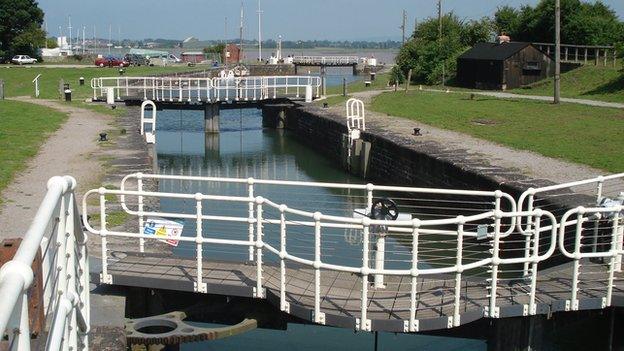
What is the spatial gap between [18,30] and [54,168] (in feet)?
230

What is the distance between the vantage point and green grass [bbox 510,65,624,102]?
122 feet

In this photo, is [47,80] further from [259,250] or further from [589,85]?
[259,250]

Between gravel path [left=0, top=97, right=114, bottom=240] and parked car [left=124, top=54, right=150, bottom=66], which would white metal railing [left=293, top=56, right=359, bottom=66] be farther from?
gravel path [left=0, top=97, right=114, bottom=240]

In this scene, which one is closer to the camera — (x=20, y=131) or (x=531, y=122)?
(x=20, y=131)

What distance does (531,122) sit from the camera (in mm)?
28656

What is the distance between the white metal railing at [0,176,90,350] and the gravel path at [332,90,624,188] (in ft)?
43.2

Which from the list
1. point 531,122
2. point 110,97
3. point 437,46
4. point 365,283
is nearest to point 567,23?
point 437,46

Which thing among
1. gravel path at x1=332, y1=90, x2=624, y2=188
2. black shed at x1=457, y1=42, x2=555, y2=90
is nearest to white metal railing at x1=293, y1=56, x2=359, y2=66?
black shed at x1=457, y1=42, x2=555, y2=90

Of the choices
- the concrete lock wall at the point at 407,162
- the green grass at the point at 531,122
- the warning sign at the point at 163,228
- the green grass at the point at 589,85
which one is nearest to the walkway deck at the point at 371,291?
the warning sign at the point at 163,228

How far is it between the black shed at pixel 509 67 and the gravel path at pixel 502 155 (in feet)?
50.7

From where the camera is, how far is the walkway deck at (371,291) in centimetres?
830

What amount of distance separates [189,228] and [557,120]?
17.3 m

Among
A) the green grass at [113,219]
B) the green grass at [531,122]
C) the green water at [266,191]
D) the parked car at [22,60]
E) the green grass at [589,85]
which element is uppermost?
the parked car at [22,60]

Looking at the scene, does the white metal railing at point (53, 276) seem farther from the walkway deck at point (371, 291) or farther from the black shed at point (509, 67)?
the black shed at point (509, 67)
